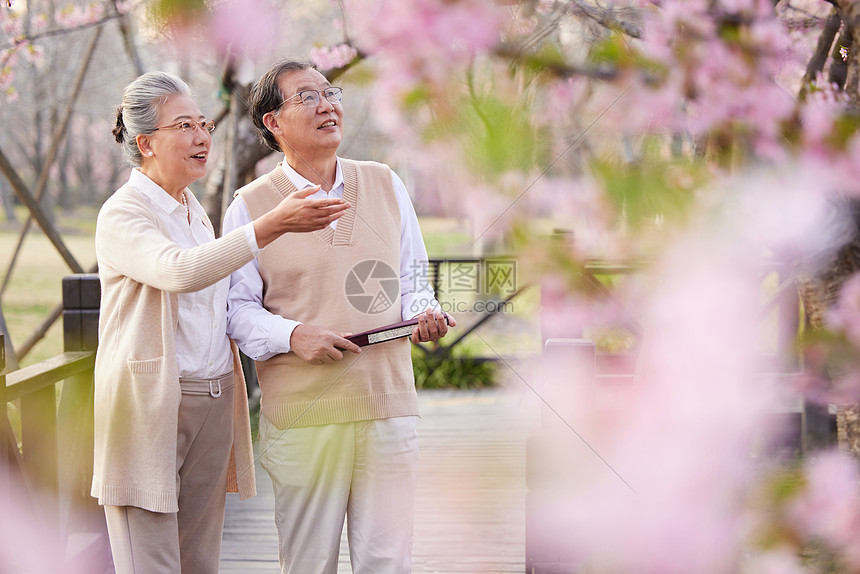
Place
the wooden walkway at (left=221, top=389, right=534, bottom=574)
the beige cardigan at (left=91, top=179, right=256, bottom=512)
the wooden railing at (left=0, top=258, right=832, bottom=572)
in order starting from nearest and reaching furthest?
the beige cardigan at (left=91, top=179, right=256, bottom=512) → the wooden railing at (left=0, top=258, right=832, bottom=572) → the wooden walkway at (left=221, top=389, right=534, bottom=574)

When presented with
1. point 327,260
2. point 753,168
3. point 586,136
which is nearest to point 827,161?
point 753,168

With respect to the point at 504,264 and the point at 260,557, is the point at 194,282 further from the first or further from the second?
the point at 260,557

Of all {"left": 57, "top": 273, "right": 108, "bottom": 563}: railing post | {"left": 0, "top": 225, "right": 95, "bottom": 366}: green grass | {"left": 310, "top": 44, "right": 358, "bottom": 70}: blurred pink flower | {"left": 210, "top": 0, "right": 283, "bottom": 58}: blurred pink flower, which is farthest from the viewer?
{"left": 0, "top": 225, "right": 95, "bottom": 366}: green grass

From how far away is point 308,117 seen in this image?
3.79 feet

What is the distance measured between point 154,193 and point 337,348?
34cm

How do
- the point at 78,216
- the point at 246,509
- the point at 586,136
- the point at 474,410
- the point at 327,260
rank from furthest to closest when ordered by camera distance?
1. the point at 78,216
2. the point at 474,410
3. the point at 246,509
4. the point at 327,260
5. the point at 586,136

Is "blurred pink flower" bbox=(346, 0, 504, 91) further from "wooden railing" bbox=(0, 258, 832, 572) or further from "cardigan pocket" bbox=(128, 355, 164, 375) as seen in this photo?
"wooden railing" bbox=(0, 258, 832, 572)

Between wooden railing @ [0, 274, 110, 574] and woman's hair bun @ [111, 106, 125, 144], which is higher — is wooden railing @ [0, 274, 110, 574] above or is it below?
below

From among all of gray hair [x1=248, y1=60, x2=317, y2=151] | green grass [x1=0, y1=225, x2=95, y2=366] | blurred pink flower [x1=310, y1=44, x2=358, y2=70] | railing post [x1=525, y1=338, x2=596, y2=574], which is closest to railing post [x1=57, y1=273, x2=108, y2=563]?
gray hair [x1=248, y1=60, x2=317, y2=151]

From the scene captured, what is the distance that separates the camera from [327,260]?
3.85ft

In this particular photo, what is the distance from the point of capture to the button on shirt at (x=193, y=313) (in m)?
1.16

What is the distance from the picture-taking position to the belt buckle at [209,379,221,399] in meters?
1.19

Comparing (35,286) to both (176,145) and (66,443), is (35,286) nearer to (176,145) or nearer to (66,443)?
(66,443)

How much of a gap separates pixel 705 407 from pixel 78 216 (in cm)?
1141
